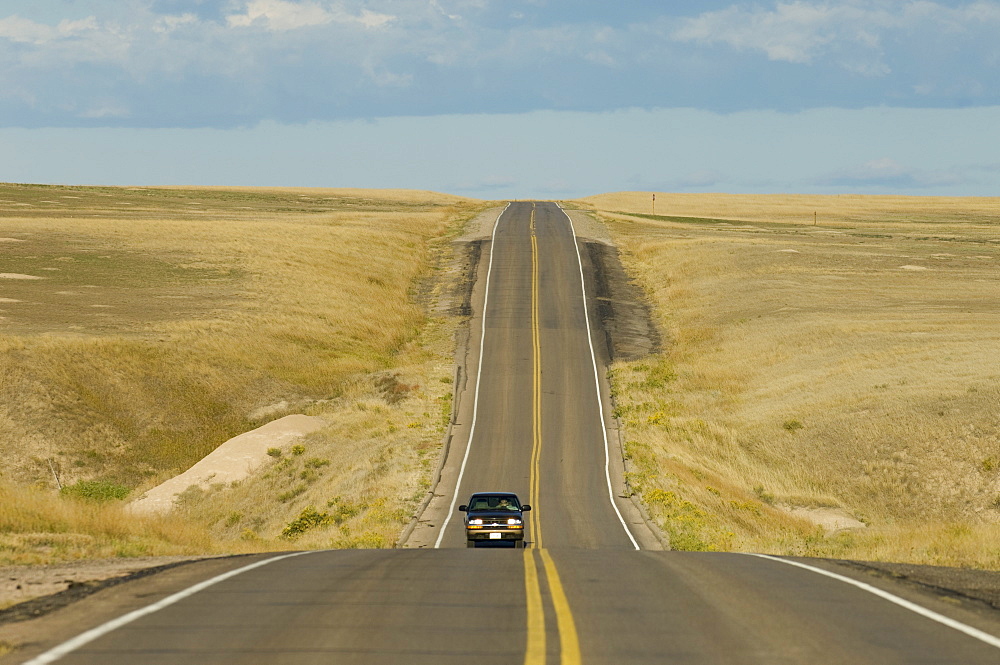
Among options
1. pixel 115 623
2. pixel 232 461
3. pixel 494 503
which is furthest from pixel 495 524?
pixel 232 461

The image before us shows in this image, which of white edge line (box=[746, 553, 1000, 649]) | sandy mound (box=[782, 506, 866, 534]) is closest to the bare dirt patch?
white edge line (box=[746, 553, 1000, 649])

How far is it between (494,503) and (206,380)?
25.5 m

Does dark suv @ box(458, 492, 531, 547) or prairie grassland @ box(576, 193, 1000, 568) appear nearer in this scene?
dark suv @ box(458, 492, 531, 547)

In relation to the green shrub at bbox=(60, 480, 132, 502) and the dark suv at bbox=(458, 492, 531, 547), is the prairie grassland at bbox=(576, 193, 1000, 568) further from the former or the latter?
the green shrub at bbox=(60, 480, 132, 502)

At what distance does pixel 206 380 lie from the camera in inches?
1890

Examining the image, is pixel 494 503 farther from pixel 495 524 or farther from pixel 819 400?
pixel 819 400

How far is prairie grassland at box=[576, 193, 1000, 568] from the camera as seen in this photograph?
109ft

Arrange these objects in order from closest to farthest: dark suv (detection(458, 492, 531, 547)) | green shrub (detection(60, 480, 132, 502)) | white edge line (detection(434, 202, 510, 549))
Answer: dark suv (detection(458, 492, 531, 547)) → white edge line (detection(434, 202, 510, 549)) → green shrub (detection(60, 480, 132, 502))

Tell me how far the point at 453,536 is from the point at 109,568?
18326mm

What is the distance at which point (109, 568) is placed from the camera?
1356 centimetres

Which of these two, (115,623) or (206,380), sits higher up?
(115,623)

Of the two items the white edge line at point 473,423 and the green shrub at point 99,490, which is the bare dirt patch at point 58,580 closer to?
the white edge line at point 473,423

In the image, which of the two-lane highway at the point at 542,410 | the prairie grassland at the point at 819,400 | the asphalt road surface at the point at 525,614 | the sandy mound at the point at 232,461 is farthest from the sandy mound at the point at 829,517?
the sandy mound at the point at 232,461

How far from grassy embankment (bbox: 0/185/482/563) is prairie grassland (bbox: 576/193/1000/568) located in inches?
430
